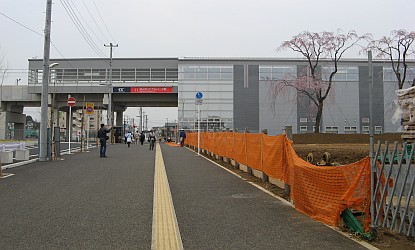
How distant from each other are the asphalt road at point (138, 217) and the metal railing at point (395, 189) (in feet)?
2.15

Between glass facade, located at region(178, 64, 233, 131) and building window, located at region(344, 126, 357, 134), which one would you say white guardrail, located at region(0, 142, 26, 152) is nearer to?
glass facade, located at region(178, 64, 233, 131)

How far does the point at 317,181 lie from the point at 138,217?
305cm

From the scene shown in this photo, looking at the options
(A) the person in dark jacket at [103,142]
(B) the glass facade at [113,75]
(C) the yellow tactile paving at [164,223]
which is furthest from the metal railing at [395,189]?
(B) the glass facade at [113,75]

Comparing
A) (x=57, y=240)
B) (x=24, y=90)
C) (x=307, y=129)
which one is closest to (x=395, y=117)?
(x=57, y=240)

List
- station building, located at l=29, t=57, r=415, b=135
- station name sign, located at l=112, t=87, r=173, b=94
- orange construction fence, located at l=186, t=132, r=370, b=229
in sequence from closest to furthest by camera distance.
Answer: orange construction fence, located at l=186, t=132, r=370, b=229
station name sign, located at l=112, t=87, r=173, b=94
station building, located at l=29, t=57, r=415, b=135

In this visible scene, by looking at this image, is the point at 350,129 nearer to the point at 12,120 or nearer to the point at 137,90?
the point at 137,90

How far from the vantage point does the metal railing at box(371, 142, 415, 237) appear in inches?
190

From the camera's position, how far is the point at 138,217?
248 inches

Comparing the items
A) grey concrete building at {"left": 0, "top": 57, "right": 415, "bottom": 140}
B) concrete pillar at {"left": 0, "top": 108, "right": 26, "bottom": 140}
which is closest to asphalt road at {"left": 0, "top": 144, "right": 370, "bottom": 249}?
concrete pillar at {"left": 0, "top": 108, "right": 26, "bottom": 140}

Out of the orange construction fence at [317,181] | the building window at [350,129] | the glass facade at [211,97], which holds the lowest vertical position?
the orange construction fence at [317,181]

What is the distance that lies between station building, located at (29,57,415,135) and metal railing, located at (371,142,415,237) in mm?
46284

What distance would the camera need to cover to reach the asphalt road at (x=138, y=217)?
16.2 feet

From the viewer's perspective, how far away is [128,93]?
50156 millimetres

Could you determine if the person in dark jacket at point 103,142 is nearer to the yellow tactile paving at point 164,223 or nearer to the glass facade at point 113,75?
the yellow tactile paving at point 164,223
